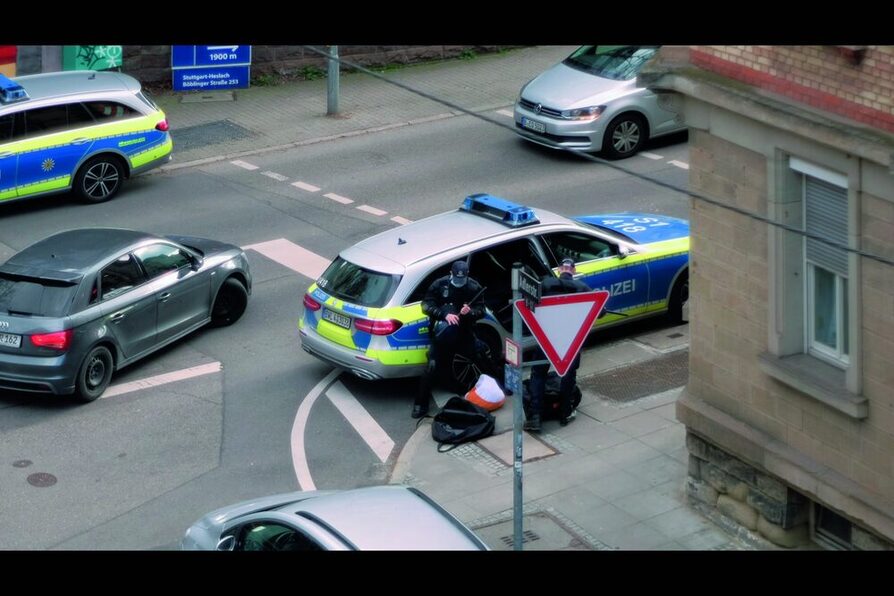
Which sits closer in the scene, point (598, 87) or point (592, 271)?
point (592, 271)

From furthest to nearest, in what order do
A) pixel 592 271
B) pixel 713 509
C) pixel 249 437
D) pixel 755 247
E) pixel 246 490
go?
pixel 592 271
pixel 249 437
pixel 246 490
pixel 713 509
pixel 755 247

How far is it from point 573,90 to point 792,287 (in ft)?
38.8

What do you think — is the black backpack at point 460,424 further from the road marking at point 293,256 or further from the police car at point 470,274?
the road marking at point 293,256

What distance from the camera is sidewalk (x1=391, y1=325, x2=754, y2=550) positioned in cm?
1095

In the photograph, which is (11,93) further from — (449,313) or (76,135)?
(449,313)

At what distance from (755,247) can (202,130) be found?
15001 millimetres

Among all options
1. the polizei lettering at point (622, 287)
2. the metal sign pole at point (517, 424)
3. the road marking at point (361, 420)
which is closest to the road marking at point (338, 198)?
the road marking at point (361, 420)

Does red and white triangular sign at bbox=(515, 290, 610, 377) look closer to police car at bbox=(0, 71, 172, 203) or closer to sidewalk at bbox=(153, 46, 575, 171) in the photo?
police car at bbox=(0, 71, 172, 203)

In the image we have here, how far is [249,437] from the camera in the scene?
43.0ft

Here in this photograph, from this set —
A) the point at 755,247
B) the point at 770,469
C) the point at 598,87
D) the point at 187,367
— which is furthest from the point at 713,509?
the point at 598,87

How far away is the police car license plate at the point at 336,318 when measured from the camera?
13626 mm

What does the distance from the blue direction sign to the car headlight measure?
6957 millimetres

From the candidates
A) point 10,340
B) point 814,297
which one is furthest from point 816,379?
point 10,340

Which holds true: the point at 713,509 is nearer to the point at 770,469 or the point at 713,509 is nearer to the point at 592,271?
the point at 770,469
